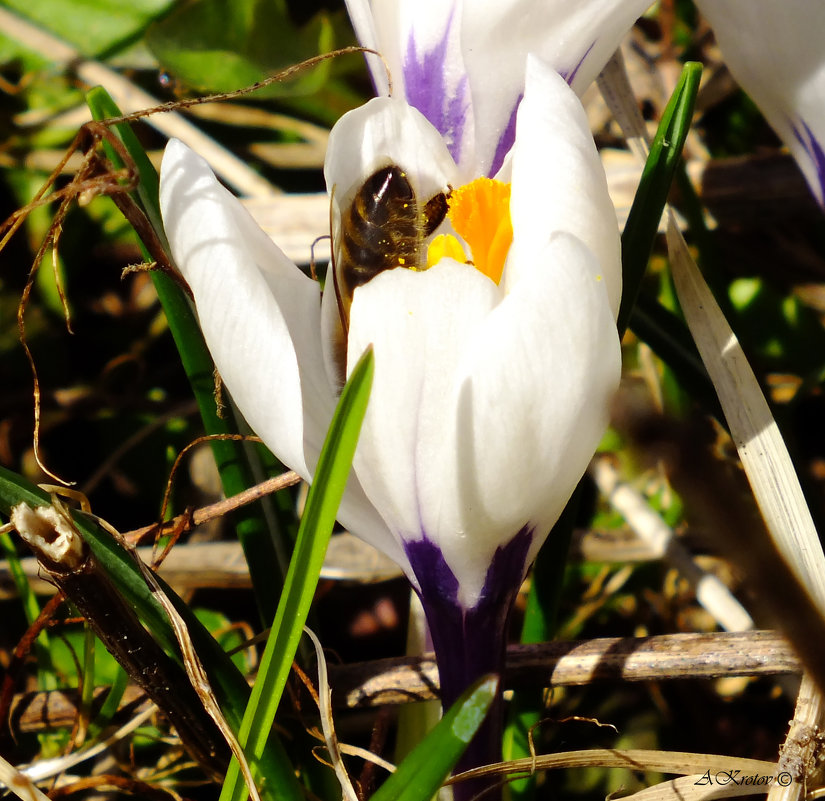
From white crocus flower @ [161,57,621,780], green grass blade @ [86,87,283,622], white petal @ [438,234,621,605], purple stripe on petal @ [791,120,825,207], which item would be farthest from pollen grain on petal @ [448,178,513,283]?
purple stripe on petal @ [791,120,825,207]

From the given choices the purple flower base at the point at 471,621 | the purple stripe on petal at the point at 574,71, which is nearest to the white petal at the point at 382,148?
the purple stripe on petal at the point at 574,71

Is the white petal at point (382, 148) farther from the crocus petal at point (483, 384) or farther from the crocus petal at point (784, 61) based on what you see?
the crocus petal at point (784, 61)

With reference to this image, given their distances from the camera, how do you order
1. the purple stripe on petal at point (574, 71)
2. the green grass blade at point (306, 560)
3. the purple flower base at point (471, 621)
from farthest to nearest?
the purple stripe on petal at point (574, 71) < the purple flower base at point (471, 621) < the green grass blade at point (306, 560)

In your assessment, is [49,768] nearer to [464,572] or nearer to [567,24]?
[464,572]

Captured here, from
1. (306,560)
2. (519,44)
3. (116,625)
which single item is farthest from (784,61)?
(116,625)

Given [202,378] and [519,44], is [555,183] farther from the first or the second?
[202,378]

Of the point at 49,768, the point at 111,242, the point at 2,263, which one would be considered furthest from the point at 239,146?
the point at 49,768
